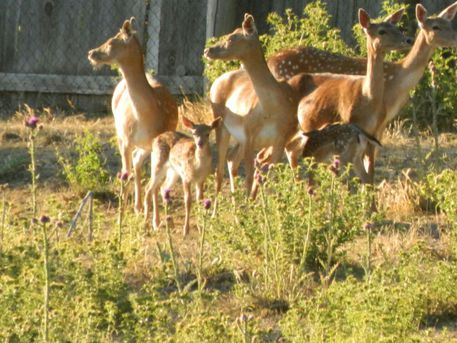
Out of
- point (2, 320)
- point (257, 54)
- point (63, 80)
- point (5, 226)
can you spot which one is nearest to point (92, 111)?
point (63, 80)

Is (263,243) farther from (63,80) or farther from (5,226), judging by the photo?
(63,80)

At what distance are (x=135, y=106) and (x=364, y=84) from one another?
1.98 meters

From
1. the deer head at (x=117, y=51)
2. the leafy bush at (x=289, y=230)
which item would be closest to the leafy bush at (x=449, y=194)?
the leafy bush at (x=289, y=230)

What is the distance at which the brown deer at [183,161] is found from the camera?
37.5ft

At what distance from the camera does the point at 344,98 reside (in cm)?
1245

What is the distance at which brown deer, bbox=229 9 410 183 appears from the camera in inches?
484

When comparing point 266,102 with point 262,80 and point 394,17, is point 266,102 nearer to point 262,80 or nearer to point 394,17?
point 262,80

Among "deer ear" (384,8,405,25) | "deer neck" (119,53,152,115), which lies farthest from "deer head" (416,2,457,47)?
"deer neck" (119,53,152,115)

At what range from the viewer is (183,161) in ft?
37.8

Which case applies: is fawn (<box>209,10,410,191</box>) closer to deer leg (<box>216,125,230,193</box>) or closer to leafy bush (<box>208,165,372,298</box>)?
deer leg (<box>216,125,230,193</box>)

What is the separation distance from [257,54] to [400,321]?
5.33 m

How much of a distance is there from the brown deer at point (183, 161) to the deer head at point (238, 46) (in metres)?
0.90

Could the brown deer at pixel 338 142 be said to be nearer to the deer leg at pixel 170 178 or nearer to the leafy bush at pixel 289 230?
the deer leg at pixel 170 178

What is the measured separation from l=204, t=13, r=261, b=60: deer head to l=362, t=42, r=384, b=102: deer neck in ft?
3.21
